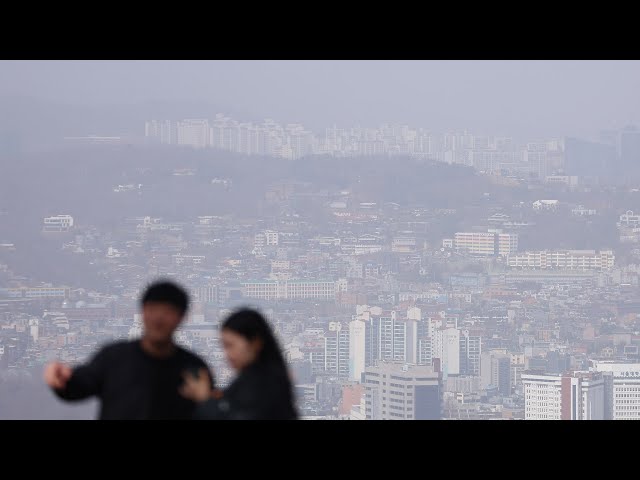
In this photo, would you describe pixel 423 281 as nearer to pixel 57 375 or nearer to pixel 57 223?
pixel 57 223

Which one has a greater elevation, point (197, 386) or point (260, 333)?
point (260, 333)

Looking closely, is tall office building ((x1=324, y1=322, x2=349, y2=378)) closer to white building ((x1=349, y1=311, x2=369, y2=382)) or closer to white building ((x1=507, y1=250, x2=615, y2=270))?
white building ((x1=349, y1=311, x2=369, y2=382))

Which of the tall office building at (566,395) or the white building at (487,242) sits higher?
the white building at (487,242)

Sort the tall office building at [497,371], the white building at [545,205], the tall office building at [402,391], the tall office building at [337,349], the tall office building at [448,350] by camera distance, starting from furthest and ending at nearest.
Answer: the tall office building at [448,350] < the white building at [545,205] < the tall office building at [497,371] < the tall office building at [402,391] < the tall office building at [337,349]

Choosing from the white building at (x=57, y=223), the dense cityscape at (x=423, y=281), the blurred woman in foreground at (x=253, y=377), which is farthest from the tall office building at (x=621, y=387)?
the blurred woman in foreground at (x=253, y=377)

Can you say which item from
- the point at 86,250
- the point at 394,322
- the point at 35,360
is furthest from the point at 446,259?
the point at 35,360

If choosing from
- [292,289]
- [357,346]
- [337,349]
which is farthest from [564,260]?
[292,289]

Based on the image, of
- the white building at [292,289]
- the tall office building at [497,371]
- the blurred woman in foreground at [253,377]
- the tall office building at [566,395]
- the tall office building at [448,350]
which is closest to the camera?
the blurred woman in foreground at [253,377]

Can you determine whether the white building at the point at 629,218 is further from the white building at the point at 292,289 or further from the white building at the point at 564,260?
the white building at the point at 292,289
